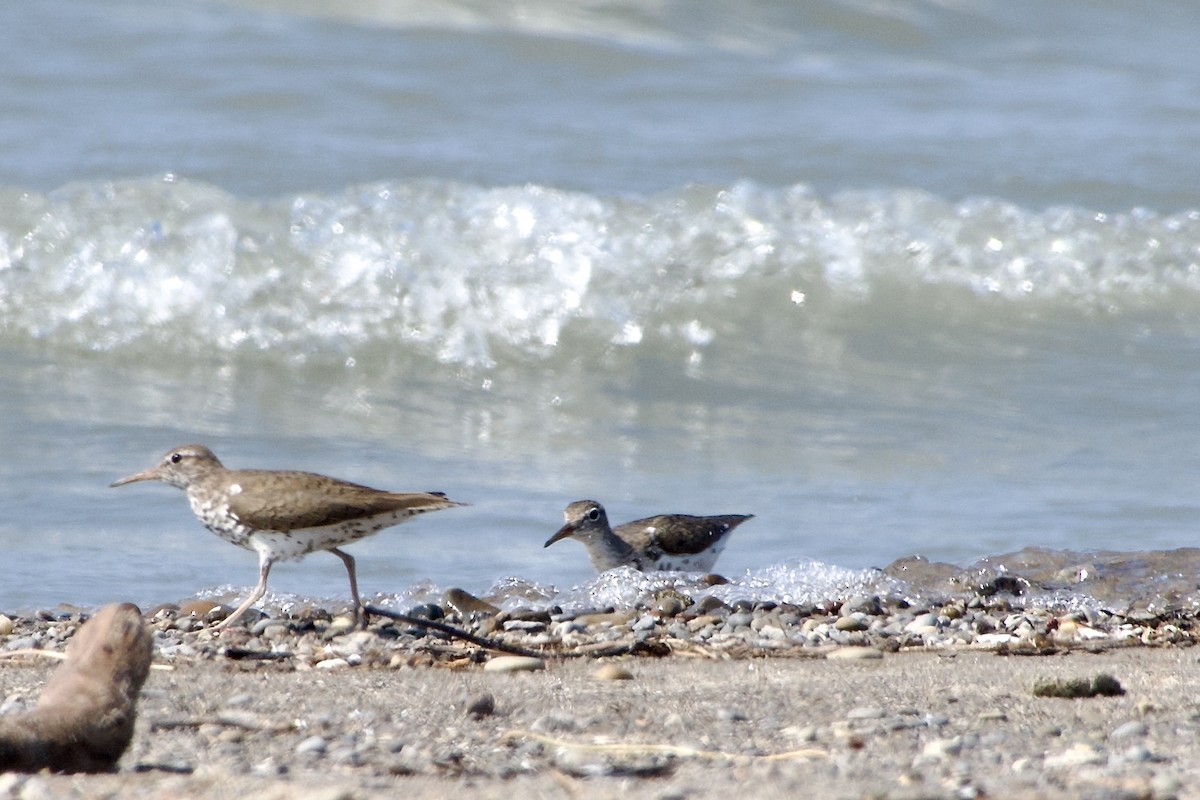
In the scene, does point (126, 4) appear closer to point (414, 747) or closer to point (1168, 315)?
point (1168, 315)

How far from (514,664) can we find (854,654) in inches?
41.5

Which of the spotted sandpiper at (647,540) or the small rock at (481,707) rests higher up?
the spotted sandpiper at (647,540)

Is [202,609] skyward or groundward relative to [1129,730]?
groundward

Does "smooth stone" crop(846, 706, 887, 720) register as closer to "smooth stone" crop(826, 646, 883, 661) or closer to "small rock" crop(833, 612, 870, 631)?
"smooth stone" crop(826, 646, 883, 661)

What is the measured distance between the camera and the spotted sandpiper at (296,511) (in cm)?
558

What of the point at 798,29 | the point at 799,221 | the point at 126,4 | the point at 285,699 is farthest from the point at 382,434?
the point at 798,29

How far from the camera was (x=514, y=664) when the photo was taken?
15.2 ft

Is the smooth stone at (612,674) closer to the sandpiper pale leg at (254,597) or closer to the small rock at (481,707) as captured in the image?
the small rock at (481,707)

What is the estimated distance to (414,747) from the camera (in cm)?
346

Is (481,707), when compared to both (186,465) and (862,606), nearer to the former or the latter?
(862,606)

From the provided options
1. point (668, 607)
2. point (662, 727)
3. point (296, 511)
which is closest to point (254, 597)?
point (296, 511)

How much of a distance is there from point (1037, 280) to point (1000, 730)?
871 centimetres

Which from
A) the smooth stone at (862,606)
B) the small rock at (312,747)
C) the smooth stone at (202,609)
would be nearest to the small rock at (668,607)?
the smooth stone at (862,606)

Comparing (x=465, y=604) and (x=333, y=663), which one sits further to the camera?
(x=465, y=604)
